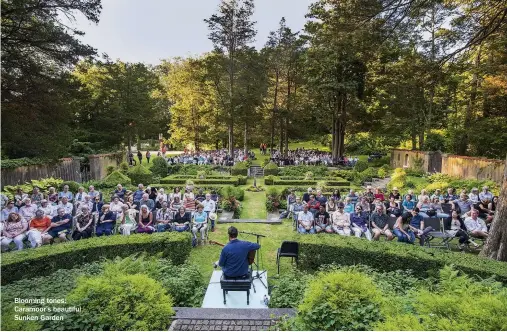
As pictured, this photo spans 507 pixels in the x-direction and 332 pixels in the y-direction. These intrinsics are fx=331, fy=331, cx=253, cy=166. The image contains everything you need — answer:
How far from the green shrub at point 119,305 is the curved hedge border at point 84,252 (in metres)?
2.81

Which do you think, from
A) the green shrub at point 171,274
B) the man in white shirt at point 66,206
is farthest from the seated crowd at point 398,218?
the man in white shirt at point 66,206

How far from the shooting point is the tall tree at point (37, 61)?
384 inches

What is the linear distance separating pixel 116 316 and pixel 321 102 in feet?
101

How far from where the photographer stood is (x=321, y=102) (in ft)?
106

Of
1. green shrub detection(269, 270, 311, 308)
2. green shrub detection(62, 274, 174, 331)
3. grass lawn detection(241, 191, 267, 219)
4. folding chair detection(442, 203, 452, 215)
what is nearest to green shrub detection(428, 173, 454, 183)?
folding chair detection(442, 203, 452, 215)

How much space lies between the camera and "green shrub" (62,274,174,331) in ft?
12.9

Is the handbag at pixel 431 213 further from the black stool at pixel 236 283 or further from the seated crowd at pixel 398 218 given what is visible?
the black stool at pixel 236 283

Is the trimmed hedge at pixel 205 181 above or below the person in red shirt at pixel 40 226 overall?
above

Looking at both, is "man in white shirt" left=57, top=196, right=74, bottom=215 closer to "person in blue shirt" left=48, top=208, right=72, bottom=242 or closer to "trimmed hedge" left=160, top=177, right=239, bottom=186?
"person in blue shirt" left=48, top=208, right=72, bottom=242

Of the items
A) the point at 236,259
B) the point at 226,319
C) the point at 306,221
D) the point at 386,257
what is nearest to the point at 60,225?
the point at 236,259

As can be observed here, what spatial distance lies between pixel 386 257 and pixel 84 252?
624 centimetres

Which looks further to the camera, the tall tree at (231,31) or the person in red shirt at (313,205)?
the tall tree at (231,31)

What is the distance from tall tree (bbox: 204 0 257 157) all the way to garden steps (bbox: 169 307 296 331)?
2718 cm

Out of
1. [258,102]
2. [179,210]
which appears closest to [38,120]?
[179,210]
